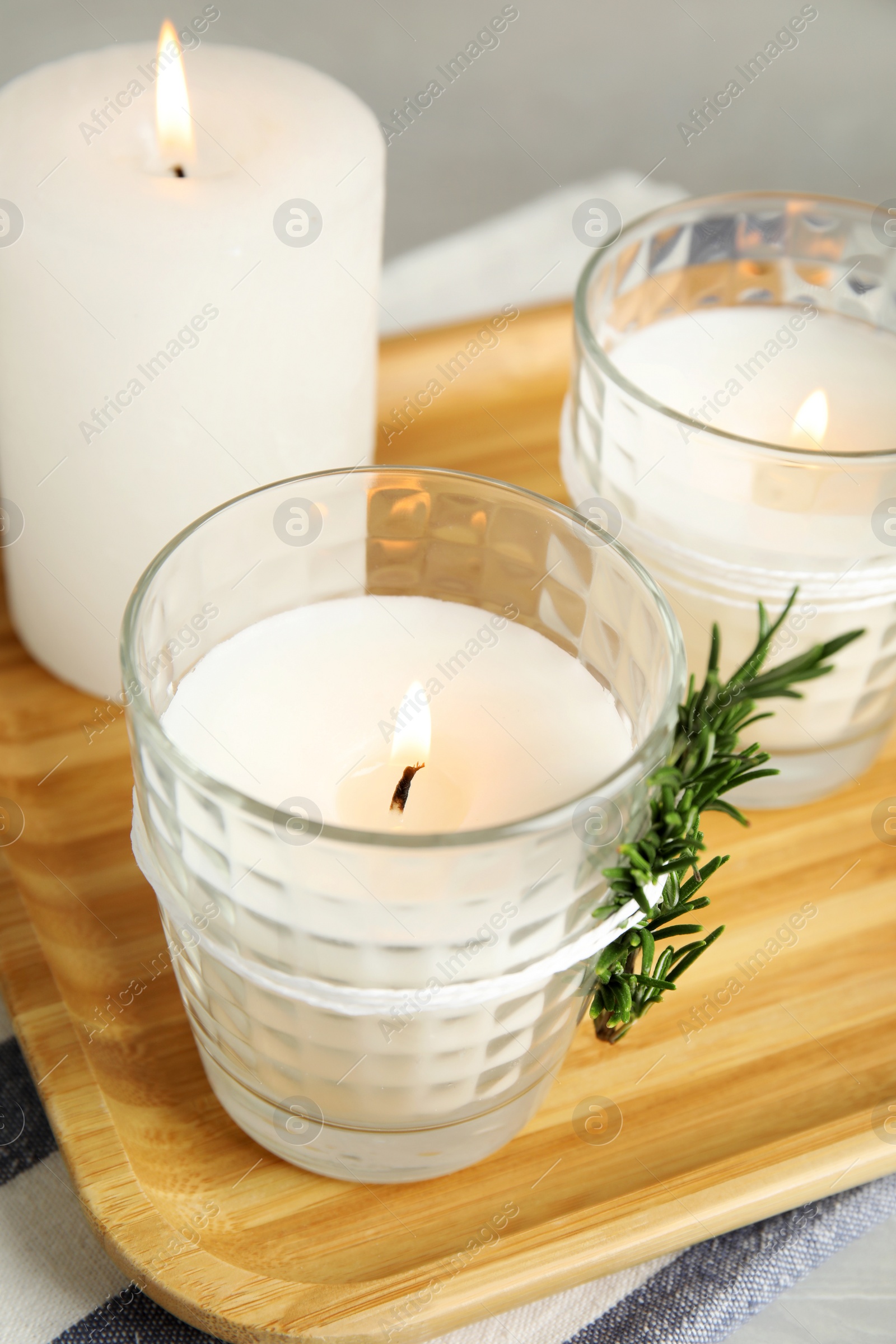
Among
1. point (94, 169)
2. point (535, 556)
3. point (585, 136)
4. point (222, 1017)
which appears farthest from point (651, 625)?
point (585, 136)

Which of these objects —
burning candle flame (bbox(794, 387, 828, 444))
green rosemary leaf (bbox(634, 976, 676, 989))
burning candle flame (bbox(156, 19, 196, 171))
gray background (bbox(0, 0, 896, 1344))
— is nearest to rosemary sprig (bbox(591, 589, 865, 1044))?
green rosemary leaf (bbox(634, 976, 676, 989))

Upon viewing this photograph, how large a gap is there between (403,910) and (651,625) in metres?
0.12

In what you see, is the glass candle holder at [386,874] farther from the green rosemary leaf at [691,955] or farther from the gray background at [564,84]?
the gray background at [564,84]

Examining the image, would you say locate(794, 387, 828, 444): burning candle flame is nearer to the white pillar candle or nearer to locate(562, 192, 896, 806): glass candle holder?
locate(562, 192, 896, 806): glass candle holder

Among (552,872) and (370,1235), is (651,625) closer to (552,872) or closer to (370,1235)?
(552,872)

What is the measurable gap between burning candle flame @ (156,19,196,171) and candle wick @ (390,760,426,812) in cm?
28

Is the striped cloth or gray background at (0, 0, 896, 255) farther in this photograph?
gray background at (0, 0, 896, 255)

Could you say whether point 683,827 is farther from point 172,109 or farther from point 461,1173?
point 172,109

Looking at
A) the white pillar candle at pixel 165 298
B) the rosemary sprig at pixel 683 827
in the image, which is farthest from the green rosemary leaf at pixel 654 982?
the white pillar candle at pixel 165 298

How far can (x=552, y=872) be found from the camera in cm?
38

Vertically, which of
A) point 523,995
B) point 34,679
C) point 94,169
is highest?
point 94,169

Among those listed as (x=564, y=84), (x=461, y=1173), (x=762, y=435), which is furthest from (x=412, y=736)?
(x=564, y=84)

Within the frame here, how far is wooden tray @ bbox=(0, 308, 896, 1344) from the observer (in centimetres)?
45

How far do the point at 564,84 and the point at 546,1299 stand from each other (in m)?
1.33
